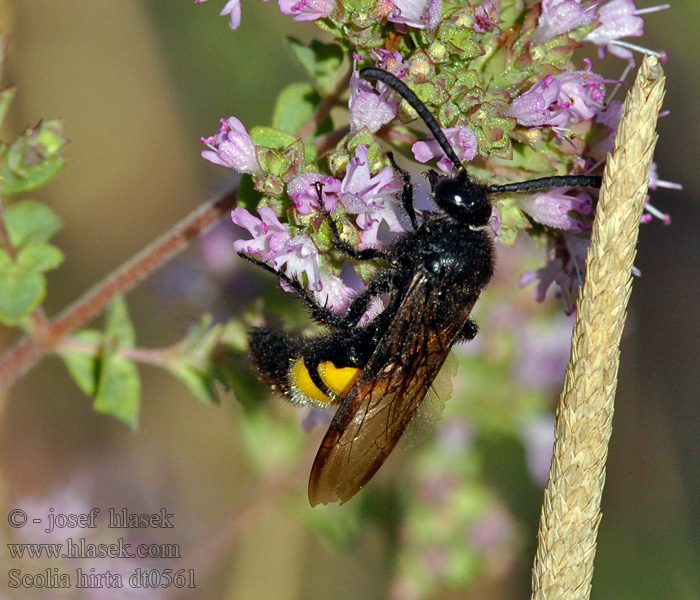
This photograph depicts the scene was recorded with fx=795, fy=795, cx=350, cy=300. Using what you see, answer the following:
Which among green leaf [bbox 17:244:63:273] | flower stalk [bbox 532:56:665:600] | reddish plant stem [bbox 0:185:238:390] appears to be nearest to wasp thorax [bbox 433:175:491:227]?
flower stalk [bbox 532:56:665:600]

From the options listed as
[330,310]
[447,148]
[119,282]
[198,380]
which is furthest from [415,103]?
[198,380]

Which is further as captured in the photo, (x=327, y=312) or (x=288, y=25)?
(x=288, y=25)

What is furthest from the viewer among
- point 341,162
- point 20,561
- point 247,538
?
point 247,538

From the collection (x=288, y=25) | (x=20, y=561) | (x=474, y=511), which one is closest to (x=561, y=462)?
(x=474, y=511)

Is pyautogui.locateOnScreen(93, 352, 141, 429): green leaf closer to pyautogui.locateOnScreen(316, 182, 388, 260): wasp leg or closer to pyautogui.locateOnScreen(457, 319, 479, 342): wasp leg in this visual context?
pyautogui.locateOnScreen(316, 182, 388, 260): wasp leg

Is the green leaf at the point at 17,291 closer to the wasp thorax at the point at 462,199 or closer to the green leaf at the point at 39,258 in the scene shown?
the green leaf at the point at 39,258

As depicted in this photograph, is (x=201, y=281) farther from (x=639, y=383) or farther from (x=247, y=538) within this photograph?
(x=639, y=383)

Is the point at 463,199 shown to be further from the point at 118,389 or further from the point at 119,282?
the point at 118,389

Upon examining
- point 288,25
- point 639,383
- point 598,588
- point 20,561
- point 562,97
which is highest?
point 562,97

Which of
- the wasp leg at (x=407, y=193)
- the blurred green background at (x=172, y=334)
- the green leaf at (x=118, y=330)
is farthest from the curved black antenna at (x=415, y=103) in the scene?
the blurred green background at (x=172, y=334)
